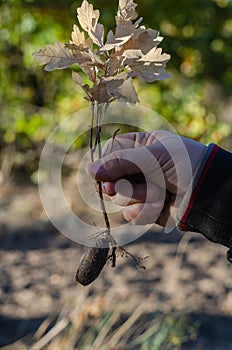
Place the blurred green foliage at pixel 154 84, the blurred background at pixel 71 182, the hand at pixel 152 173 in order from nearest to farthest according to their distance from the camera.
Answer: the hand at pixel 152 173 → the blurred background at pixel 71 182 → the blurred green foliage at pixel 154 84

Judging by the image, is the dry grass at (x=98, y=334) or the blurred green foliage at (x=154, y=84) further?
the blurred green foliage at (x=154, y=84)

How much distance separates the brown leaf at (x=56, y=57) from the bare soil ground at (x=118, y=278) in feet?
5.91

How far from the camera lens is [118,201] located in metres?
1.40

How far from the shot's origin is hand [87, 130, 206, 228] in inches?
49.8

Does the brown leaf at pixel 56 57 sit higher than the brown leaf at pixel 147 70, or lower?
lower

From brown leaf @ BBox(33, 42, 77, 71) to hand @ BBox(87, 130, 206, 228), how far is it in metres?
0.24

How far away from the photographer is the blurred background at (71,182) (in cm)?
272

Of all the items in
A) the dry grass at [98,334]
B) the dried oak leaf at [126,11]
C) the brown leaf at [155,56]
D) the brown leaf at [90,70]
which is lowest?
the dry grass at [98,334]

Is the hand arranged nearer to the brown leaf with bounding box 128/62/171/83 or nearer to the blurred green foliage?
the brown leaf with bounding box 128/62/171/83

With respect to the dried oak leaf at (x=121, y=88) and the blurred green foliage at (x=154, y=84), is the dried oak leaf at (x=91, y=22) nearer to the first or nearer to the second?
the dried oak leaf at (x=121, y=88)

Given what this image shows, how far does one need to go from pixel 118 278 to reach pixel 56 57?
231cm

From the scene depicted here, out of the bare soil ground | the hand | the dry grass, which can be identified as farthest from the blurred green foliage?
the hand

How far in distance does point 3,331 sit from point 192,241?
1462mm

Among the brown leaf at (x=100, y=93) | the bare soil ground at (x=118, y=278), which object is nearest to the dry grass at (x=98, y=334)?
the bare soil ground at (x=118, y=278)
